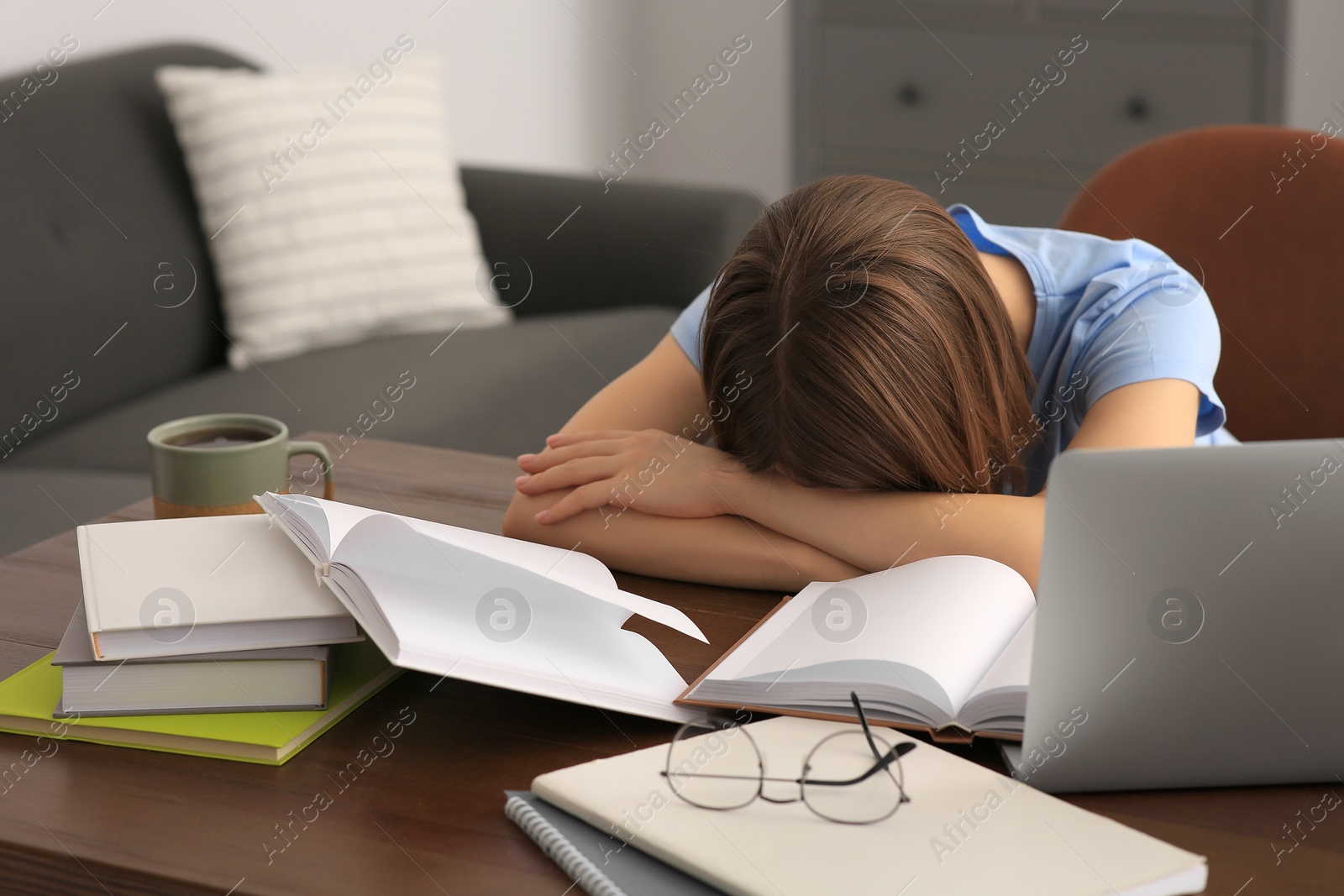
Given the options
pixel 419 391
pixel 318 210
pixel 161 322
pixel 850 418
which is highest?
pixel 850 418

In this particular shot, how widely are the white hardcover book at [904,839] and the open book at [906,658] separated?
0.15 feet

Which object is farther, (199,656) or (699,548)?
(699,548)

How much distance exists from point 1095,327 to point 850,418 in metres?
0.36

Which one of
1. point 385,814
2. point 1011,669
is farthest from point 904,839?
point 385,814

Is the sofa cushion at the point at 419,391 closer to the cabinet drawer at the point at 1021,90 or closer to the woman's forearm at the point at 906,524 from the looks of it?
the woman's forearm at the point at 906,524

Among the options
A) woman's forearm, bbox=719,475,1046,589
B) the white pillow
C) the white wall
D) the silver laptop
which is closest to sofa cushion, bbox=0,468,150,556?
the white pillow

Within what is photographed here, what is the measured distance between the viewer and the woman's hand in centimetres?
97

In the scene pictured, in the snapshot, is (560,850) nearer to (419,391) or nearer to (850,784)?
(850,784)

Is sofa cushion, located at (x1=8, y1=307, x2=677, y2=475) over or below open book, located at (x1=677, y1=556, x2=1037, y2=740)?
below

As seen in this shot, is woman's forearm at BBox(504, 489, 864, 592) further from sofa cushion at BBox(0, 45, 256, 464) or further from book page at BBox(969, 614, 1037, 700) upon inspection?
sofa cushion at BBox(0, 45, 256, 464)

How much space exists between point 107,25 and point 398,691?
1.88 meters

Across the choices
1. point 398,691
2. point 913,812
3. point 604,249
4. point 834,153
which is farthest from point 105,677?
point 834,153

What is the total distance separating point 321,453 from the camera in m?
1.01

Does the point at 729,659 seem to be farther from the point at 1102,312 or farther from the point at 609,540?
the point at 1102,312
